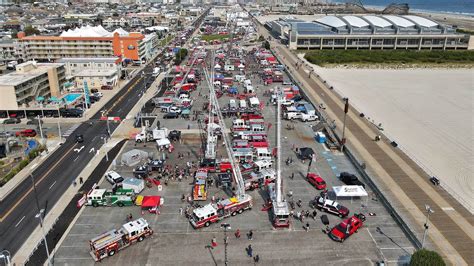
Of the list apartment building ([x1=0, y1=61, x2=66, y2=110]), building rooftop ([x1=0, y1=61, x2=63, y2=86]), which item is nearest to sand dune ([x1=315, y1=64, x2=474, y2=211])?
apartment building ([x1=0, y1=61, x2=66, y2=110])

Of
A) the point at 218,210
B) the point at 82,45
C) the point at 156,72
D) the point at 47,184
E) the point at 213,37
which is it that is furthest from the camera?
the point at 213,37

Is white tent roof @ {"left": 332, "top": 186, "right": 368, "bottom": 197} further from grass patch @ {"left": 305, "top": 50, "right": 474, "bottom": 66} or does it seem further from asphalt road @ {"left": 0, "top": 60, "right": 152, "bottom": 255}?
grass patch @ {"left": 305, "top": 50, "right": 474, "bottom": 66}

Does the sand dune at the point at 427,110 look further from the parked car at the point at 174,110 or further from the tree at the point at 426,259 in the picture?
the parked car at the point at 174,110

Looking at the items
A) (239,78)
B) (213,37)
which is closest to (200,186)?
(239,78)

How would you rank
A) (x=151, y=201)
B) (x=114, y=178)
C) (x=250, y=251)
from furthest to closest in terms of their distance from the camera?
1. (x=114, y=178)
2. (x=151, y=201)
3. (x=250, y=251)

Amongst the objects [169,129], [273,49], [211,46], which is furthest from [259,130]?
[211,46]

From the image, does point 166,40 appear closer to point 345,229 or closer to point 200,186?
point 200,186
